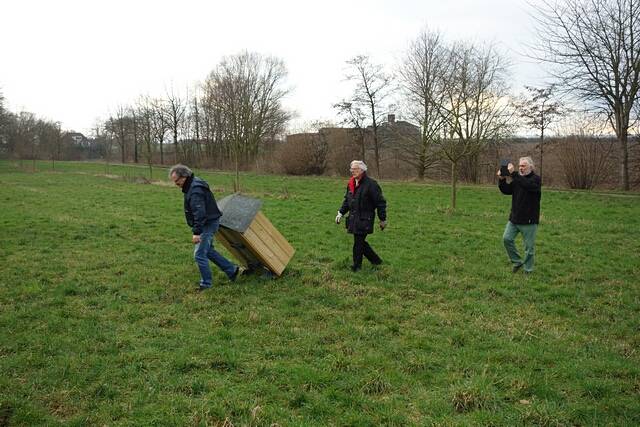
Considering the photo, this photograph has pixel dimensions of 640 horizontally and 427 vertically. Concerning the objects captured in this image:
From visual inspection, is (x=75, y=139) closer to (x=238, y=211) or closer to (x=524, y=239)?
(x=238, y=211)

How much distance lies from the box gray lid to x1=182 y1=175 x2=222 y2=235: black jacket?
150mm

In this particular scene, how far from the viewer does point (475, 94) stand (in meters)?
20.8

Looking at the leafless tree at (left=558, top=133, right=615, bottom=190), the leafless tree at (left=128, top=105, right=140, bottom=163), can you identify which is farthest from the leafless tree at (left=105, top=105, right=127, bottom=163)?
the leafless tree at (left=558, top=133, right=615, bottom=190)

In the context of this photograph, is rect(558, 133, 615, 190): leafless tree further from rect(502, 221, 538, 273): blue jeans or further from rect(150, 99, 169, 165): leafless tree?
rect(150, 99, 169, 165): leafless tree

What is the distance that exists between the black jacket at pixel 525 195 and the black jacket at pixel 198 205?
15.2 feet

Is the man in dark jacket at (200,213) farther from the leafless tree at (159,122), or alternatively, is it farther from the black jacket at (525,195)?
the leafless tree at (159,122)

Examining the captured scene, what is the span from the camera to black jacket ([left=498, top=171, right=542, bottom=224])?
7879 mm

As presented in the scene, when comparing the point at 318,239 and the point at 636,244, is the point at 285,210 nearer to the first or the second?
the point at 318,239

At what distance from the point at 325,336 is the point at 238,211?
2583 millimetres

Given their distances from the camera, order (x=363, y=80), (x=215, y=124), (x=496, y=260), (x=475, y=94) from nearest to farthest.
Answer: (x=496, y=260) → (x=475, y=94) → (x=363, y=80) → (x=215, y=124)

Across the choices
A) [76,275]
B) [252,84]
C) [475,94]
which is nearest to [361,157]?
[252,84]

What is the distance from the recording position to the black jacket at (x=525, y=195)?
7.88 m

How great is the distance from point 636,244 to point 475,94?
11.5 m

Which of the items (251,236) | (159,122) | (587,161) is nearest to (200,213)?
(251,236)
